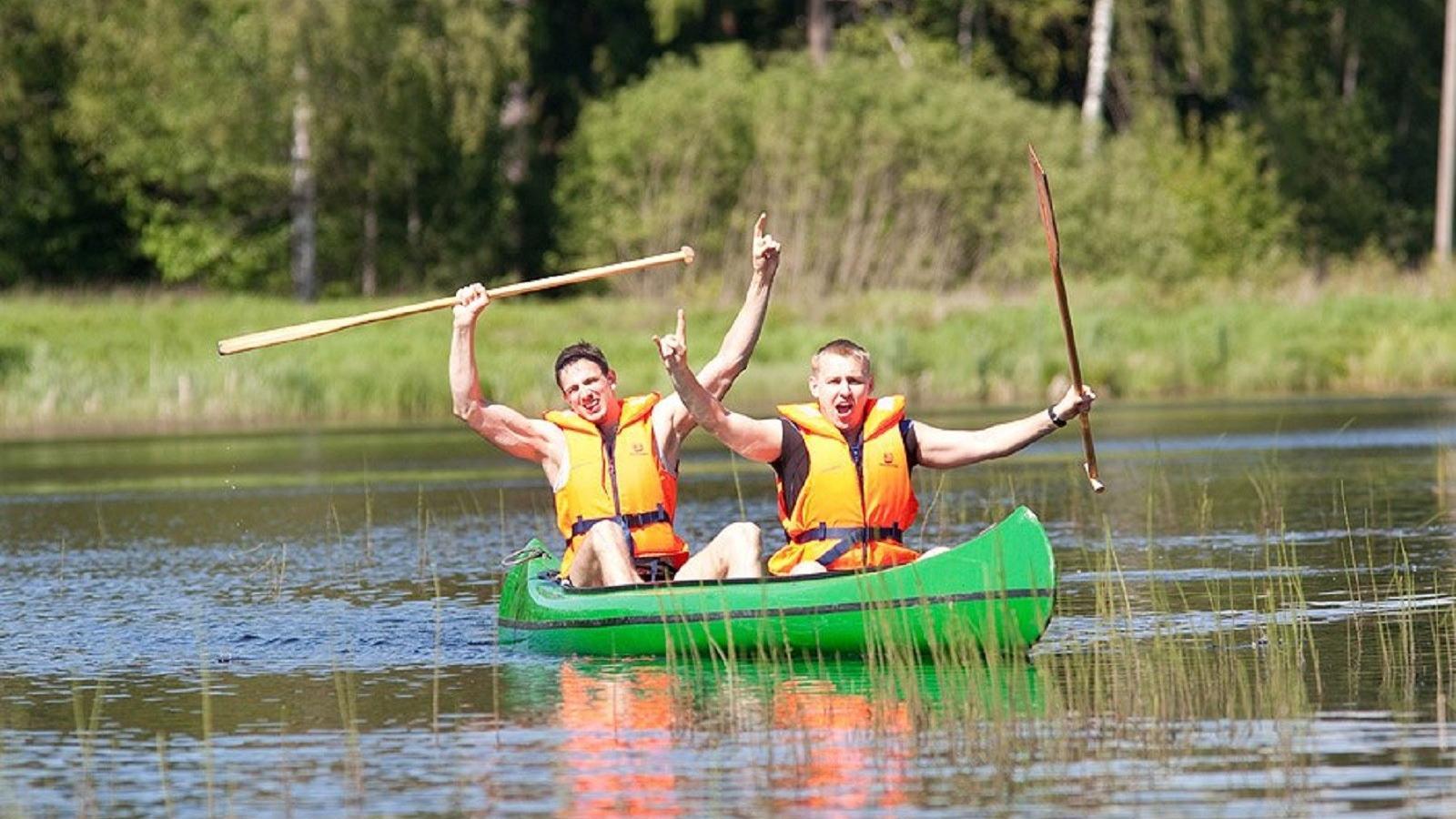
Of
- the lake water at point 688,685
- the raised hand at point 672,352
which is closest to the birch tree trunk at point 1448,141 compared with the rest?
the lake water at point 688,685

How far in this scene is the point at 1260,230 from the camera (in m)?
45.1

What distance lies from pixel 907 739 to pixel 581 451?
3181 millimetres

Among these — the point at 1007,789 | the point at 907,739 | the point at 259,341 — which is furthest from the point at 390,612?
the point at 1007,789

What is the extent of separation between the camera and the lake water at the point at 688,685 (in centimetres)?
805

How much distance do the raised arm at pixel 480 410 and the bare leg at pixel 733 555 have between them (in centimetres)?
95

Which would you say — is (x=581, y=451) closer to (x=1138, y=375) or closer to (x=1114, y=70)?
(x=1138, y=375)

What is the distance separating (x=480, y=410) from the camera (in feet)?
37.6

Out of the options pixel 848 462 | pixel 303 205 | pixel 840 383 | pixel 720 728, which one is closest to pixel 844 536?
pixel 848 462

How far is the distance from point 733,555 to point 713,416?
856mm

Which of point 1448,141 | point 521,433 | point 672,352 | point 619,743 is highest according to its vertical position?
point 1448,141

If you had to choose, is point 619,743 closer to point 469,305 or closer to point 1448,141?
point 469,305

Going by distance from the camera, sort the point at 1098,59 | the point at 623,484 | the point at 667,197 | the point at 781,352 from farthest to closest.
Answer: the point at 1098,59 → the point at 667,197 → the point at 781,352 → the point at 623,484

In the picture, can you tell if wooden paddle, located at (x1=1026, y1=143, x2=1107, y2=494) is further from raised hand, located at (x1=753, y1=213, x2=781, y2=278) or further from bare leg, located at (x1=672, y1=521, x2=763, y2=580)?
bare leg, located at (x1=672, y1=521, x2=763, y2=580)

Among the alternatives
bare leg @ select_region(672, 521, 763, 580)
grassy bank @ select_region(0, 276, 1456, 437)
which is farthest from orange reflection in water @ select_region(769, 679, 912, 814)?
grassy bank @ select_region(0, 276, 1456, 437)
